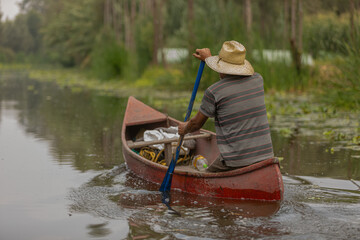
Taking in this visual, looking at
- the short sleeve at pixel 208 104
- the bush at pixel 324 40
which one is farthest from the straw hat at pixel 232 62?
the bush at pixel 324 40

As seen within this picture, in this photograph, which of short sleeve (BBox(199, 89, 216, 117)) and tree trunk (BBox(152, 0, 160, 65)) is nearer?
short sleeve (BBox(199, 89, 216, 117))

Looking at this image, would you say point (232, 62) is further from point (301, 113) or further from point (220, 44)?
point (301, 113)

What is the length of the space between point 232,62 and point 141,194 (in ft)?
6.37

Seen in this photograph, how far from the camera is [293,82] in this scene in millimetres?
16328

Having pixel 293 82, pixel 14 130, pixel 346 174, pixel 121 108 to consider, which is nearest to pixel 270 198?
pixel 346 174

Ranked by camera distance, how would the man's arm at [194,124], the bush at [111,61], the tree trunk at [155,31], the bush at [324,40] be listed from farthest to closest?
the bush at [111,61]
the tree trunk at [155,31]
the bush at [324,40]
the man's arm at [194,124]

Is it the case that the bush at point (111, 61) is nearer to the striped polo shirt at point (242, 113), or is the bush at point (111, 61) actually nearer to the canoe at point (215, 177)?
the canoe at point (215, 177)

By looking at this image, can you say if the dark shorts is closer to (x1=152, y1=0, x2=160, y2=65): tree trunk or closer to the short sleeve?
the short sleeve

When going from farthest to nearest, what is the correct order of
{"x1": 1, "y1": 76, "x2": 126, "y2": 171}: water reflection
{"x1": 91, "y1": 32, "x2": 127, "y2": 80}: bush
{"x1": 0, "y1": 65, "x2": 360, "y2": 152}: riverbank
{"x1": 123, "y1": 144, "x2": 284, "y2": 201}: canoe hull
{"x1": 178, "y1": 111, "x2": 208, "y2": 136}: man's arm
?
{"x1": 91, "y1": 32, "x2": 127, "y2": 80}: bush
{"x1": 0, "y1": 65, "x2": 360, "y2": 152}: riverbank
{"x1": 1, "y1": 76, "x2": 126, "y2": 171}: water reflection
{"x1": 178, "y1": 111, "x2": 208, "y2": 136}: man's arm
{"x1": 123, "y1": 144, "x2": 284, "y2": 201}: canoe hull

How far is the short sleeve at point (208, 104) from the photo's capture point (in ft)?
18.5

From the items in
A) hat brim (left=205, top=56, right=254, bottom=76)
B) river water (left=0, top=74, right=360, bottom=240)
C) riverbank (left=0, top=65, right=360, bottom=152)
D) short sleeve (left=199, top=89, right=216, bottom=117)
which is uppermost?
hat brim (left=205, top=56, right=254, bottom=76)

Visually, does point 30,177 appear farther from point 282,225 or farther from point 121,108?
point 121,108

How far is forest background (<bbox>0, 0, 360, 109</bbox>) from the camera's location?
1184 centimetres

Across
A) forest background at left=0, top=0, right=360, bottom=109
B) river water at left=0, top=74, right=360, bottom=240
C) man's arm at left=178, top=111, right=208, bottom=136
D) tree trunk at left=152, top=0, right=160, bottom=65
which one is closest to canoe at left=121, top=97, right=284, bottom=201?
river water at left=0, top=74, right=360, bottom=240
